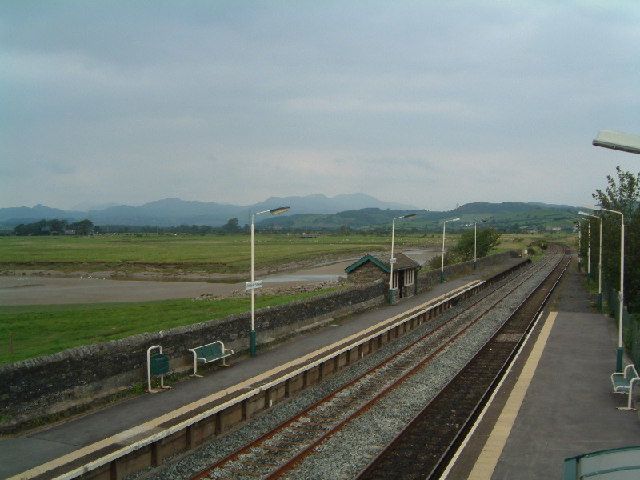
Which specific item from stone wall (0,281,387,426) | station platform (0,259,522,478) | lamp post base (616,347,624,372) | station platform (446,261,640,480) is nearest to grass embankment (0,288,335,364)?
stone wall (0,281,387,426)

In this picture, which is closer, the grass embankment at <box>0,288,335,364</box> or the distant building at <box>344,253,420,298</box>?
the grass embankment at <box>0,288,335,364</box>

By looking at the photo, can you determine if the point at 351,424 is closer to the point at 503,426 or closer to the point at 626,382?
the point at 503,426

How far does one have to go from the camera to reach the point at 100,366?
14.3 meters

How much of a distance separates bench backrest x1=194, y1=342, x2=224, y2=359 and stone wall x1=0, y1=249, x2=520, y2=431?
30cm

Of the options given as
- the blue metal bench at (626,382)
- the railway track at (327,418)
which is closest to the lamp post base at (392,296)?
the railway track at (327,418)

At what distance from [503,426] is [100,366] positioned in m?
9.41

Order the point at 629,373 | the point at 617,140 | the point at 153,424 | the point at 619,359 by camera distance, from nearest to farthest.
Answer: the point at 617,140 → the point at 153,424 → the point at 629,373 → the point at 619,359

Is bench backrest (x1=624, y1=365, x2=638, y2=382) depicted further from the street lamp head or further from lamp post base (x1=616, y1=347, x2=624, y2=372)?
the street lamp head

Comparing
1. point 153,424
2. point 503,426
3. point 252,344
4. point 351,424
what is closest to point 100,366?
point 153,424

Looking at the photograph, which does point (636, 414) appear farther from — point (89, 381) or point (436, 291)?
point (436, 291)

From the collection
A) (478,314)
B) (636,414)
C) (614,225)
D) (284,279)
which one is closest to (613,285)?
(614,225)

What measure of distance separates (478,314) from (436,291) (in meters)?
5.70

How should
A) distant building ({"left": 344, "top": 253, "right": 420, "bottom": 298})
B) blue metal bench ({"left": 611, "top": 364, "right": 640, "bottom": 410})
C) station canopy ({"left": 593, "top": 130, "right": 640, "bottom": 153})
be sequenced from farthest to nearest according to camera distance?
1. distant building ({"left": 344, "top": 253, "right": 420, "bottom": 298})
2. blue metal bench ({"left": 611, "top": 364, "right": 640, "bottom": 410})
3. station canopy ({"left": 593, "top": 130, "right": 640, "bottom": 153})

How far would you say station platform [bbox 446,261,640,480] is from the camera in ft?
36.0
